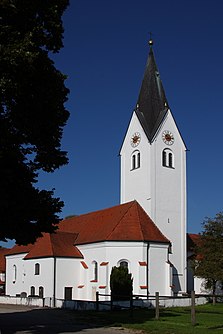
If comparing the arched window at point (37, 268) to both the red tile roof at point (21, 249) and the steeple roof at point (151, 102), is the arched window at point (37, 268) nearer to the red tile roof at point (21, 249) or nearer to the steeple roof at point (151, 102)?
the red tile roof at point (21, 249)

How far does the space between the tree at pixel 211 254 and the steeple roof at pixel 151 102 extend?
36.1 ft

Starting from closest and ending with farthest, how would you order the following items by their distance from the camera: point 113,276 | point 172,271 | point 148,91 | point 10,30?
point 10,30 < point 113,276 < point 172,271 < point 148,91

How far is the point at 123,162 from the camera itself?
56.7 metres

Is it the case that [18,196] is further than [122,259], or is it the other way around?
[122,259]

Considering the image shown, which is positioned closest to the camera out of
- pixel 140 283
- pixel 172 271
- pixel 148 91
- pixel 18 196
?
pixel 18 196

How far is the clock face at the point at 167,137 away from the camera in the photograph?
54125 millimetres

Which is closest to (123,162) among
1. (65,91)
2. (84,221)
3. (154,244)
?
(84,221)

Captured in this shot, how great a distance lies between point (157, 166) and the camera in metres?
52.7

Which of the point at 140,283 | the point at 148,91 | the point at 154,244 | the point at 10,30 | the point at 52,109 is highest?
the point at 148,91

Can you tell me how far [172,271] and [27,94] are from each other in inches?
1487

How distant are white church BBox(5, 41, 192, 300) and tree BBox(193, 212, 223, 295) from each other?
225 cm

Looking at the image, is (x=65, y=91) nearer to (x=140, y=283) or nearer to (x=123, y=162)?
(x=140, y=283)

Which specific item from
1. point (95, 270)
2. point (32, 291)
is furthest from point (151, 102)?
point (32, 291)

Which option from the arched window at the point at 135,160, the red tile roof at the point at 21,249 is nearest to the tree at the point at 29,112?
the arched window at the point at 135,160
